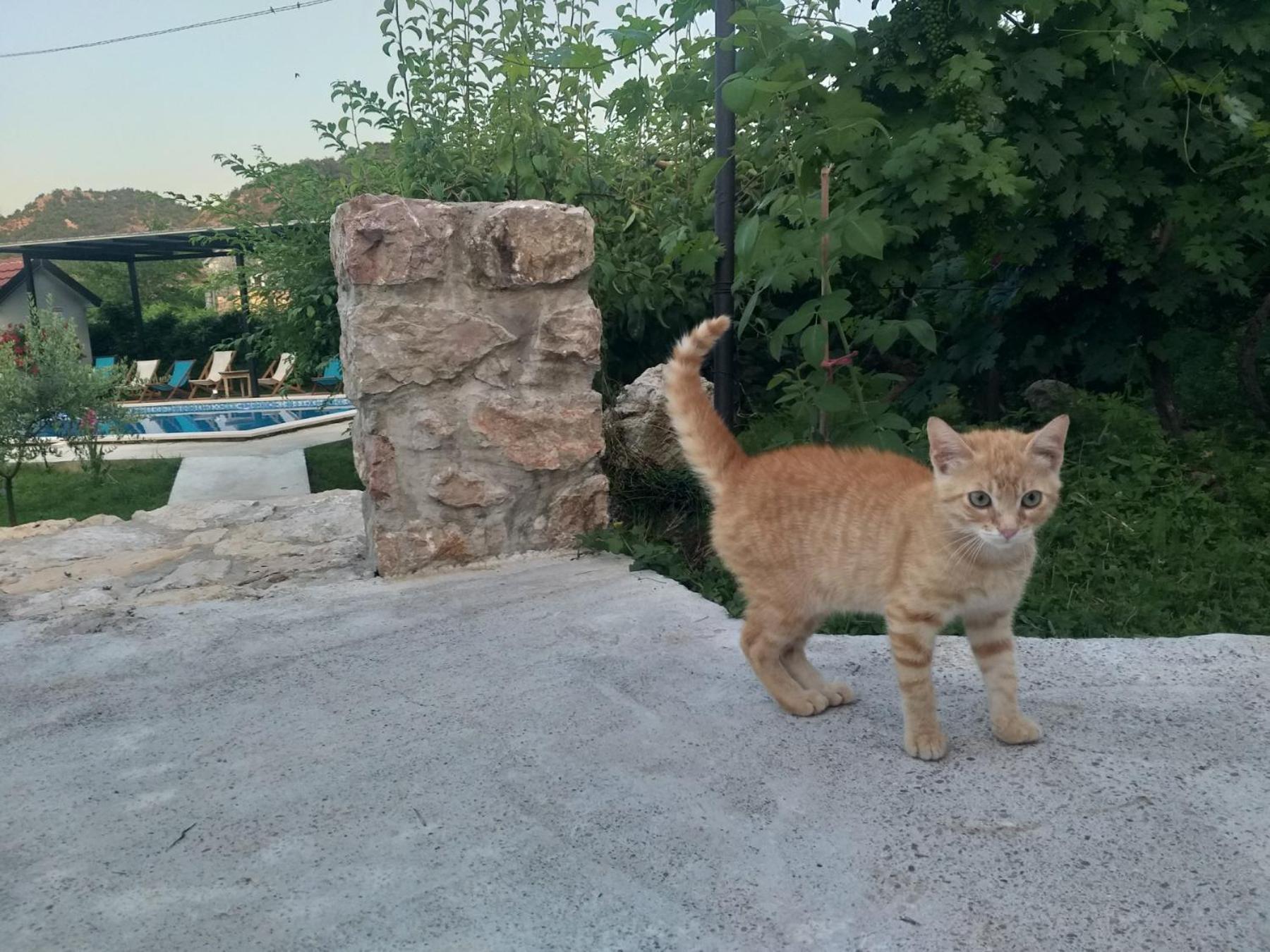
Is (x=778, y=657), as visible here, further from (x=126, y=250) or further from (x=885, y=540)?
(x=126, y=250)

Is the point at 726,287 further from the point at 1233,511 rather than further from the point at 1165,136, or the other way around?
the point at 1233,511

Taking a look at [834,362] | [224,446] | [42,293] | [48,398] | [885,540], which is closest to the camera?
[885,540]

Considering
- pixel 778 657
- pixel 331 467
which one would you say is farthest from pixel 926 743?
pixel 331 467

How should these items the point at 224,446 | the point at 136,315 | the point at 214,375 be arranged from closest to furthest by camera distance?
the point at 224,446
the point at 214,375
the point at 136,315

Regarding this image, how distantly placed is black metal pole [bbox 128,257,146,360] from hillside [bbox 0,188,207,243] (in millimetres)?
830

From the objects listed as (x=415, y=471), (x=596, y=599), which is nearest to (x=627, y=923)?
(x=596, y=599)

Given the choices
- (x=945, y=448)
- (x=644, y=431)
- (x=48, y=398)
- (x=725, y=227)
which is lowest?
(x=644, y=431)

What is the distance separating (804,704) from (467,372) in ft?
7.30

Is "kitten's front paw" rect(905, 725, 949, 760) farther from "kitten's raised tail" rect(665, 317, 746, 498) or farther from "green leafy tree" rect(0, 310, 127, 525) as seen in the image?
"green leafy tree" rect(0, 310, 127, 525)

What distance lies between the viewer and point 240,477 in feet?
27.5

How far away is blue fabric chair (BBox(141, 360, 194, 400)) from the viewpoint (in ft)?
62.4

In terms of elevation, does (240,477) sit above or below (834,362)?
below

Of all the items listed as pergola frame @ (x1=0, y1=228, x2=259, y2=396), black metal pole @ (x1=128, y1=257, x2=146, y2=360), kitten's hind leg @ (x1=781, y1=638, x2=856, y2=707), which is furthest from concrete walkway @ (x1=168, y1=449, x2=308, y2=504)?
black metal pole @ (x1=128, y1=257, x2=146, y2=360)

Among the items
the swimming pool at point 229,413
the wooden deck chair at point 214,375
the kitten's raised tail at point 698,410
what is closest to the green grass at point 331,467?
the swimming pool at point 229,413
